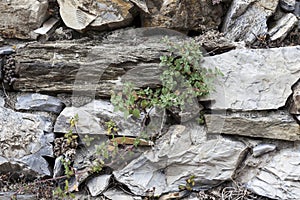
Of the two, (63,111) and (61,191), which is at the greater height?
(63,111)

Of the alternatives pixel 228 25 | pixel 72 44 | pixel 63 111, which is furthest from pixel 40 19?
pixel 228 25

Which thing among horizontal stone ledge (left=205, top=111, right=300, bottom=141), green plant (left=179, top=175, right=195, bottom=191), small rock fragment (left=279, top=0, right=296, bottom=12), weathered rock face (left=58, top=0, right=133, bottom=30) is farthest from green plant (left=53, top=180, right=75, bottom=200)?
small rock fragment (left=279, top=0, right=296, bottom=12)

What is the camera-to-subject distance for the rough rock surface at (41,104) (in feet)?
7.23

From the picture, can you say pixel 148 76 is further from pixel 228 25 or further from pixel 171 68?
pixel 228 25

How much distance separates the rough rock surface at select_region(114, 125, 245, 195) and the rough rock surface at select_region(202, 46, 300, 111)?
227 mm

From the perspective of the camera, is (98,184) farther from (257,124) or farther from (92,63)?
(257,124)

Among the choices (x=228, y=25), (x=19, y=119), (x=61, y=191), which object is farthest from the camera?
(x=228, y=25)

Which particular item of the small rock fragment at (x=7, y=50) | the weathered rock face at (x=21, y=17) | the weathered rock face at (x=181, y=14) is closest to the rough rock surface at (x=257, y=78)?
the weathered rock face at (x=181, y=14)

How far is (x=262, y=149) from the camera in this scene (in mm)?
2008

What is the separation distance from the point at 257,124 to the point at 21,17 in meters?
1.51

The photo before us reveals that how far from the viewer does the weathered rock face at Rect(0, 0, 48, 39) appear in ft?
7.41

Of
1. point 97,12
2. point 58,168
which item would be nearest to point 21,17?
point 97,12

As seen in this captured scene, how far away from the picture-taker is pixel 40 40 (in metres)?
2.31

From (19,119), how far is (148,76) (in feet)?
2.51
